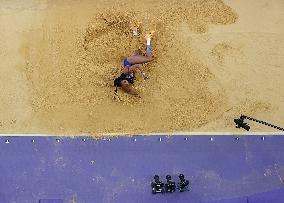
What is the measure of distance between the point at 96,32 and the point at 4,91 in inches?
101

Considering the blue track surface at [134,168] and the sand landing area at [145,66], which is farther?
the sand landing area at [145,66]

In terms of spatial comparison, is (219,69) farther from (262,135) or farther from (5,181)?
(5,181)

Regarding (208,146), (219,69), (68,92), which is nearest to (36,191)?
(68,92)

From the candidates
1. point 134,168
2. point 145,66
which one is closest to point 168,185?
point 134,168

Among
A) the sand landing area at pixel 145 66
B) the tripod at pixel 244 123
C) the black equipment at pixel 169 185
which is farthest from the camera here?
the sand landing area at pixel 145 66

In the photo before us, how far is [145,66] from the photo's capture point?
1370cm

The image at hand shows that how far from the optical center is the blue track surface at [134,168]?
12.3 meters

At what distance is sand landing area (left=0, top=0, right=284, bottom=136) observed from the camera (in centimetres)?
1307

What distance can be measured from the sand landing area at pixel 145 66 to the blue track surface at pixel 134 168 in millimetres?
325

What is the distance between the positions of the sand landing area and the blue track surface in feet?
1.07

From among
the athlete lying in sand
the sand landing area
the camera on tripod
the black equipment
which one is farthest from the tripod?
the athlete lying in sand

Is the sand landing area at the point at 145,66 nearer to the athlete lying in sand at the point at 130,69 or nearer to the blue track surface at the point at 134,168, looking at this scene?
the athlete lying in sand at the point at 130,69

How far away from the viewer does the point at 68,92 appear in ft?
43.7

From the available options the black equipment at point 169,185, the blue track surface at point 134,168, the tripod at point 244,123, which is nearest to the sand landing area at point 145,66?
the tripod at point 244,123
